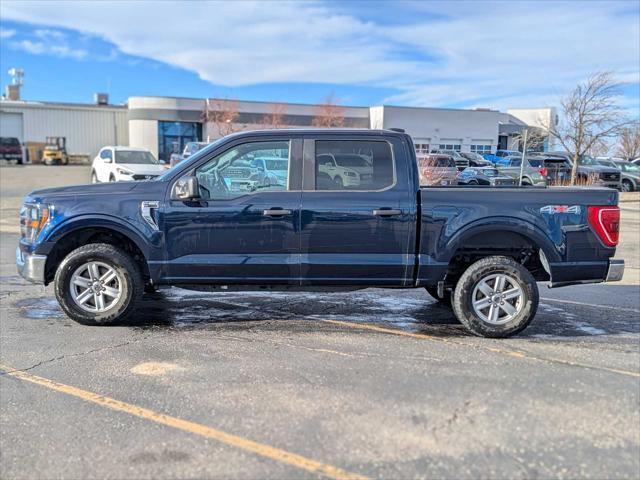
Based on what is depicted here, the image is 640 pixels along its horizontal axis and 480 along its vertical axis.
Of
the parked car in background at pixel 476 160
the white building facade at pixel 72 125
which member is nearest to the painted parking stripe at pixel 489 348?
the parked car in background at pixel 476 160

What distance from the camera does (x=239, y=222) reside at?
17.6ft

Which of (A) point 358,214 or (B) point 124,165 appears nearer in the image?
(A) point 358,214

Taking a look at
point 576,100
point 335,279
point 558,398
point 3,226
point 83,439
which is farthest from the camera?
point 576,100

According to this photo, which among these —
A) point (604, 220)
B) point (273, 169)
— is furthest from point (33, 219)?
point (604, 220)

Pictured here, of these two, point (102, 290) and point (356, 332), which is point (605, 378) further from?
point (102, 290)

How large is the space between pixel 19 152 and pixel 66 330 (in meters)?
49.8

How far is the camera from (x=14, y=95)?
7056 centimetres

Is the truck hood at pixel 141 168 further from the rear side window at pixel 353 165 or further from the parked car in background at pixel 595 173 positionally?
the parked car in background at pixel 595 173

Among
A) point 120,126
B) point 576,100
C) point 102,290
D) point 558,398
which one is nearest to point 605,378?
point 558,398

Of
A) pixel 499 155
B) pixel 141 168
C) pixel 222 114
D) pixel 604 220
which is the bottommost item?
pixel 604 220

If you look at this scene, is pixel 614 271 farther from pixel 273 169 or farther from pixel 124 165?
pixel 124 165

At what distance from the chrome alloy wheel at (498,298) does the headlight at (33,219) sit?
164 inches

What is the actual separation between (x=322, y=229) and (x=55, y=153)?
168 feet

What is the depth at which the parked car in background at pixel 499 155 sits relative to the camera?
394 inches
